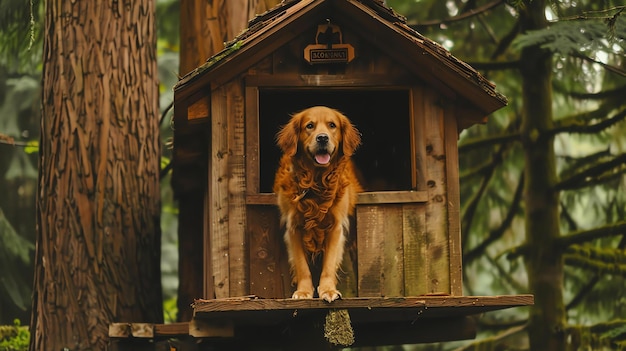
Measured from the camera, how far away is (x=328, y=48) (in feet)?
27.4

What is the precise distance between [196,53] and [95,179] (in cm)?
152

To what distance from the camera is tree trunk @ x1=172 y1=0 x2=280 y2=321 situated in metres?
10.5

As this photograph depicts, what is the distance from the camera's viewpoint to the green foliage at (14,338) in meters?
12.0

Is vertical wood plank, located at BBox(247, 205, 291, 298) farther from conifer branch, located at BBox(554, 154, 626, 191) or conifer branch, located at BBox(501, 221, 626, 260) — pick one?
conifer branch, located at BBox(554, 154, 626, 191)

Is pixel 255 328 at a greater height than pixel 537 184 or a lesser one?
lesser

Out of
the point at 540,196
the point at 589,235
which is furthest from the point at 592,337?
the point at 540,196

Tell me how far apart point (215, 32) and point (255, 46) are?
2478 mm

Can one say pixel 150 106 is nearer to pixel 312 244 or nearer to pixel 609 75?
pixel 312 244

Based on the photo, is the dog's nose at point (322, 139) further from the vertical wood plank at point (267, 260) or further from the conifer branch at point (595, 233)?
the conifer branch at point (595, 233)

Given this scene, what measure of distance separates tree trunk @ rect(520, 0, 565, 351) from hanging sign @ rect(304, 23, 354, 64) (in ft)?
12.2

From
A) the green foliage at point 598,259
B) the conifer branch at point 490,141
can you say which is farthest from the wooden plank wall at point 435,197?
the green foliage at point 598,259

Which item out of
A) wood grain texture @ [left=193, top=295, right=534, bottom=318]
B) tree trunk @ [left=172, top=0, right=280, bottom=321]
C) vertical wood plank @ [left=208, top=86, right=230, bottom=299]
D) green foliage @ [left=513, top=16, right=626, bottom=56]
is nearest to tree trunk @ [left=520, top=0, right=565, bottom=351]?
green foliage @ [left=513, top=16, right=626, bottom=56]

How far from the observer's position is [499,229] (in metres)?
12.6

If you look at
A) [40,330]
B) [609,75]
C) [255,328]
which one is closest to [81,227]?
[40,330]
